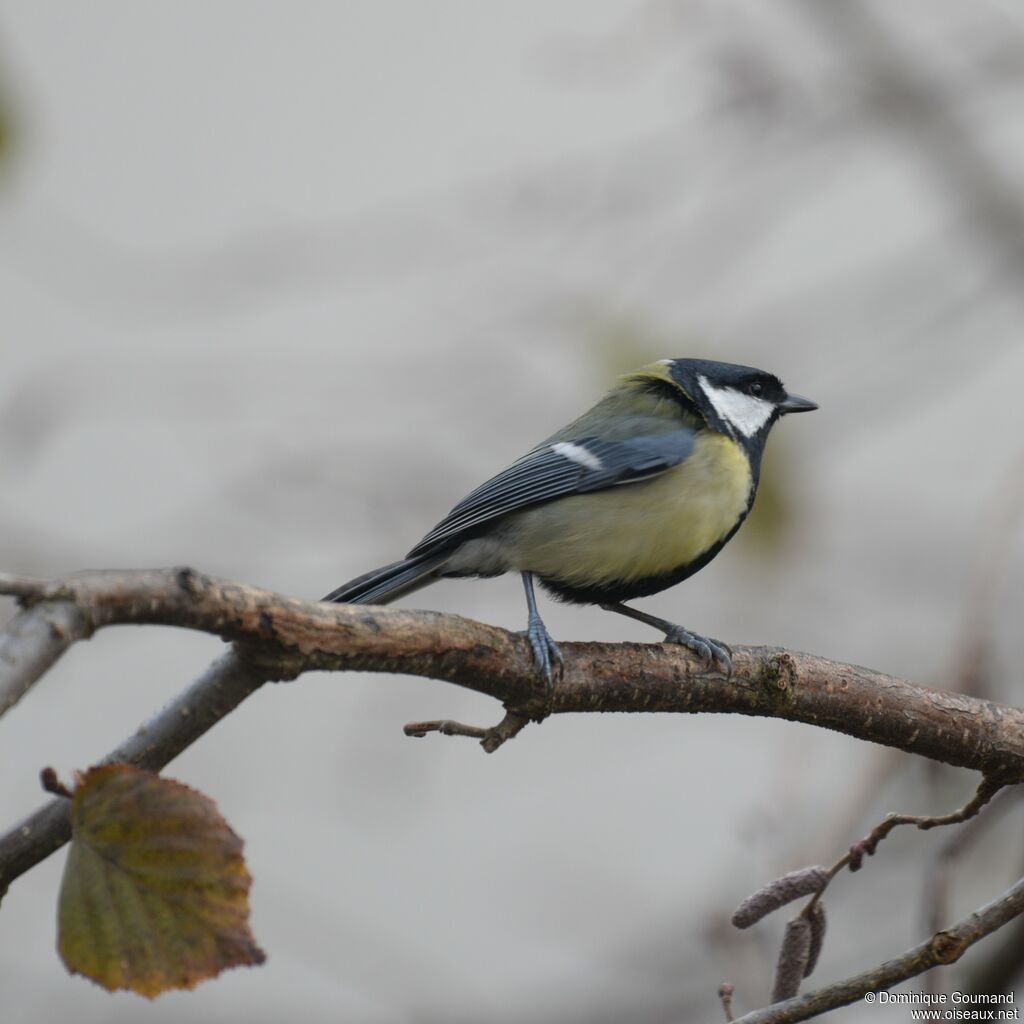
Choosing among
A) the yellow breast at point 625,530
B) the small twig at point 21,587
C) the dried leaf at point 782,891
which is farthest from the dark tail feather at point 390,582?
the small twig at point 21,587

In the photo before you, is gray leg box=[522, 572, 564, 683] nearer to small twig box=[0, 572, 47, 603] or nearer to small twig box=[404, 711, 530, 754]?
small twig box=[404, 711, 530, 754]

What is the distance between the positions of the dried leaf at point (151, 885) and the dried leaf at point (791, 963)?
1.72 ft

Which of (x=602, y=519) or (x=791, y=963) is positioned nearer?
(x=791, y=963)

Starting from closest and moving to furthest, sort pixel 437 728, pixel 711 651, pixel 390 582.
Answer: pixel 437 728, pixel 711 651, pixel 390 582

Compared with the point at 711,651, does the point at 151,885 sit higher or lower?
lower

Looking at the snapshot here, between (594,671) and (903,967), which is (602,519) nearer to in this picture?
(594,671)

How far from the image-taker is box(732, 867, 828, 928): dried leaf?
3.65 feet

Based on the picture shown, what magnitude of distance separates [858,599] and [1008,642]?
407mm

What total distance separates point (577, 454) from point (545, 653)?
2.35ft

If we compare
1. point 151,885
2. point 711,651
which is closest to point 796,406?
point 711,651

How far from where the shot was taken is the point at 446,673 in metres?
1.24

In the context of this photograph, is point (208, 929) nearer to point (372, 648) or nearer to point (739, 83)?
point (372, 648)

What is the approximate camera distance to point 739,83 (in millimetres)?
2670

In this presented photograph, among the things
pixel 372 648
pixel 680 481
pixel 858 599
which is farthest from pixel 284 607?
pixel 858 599
